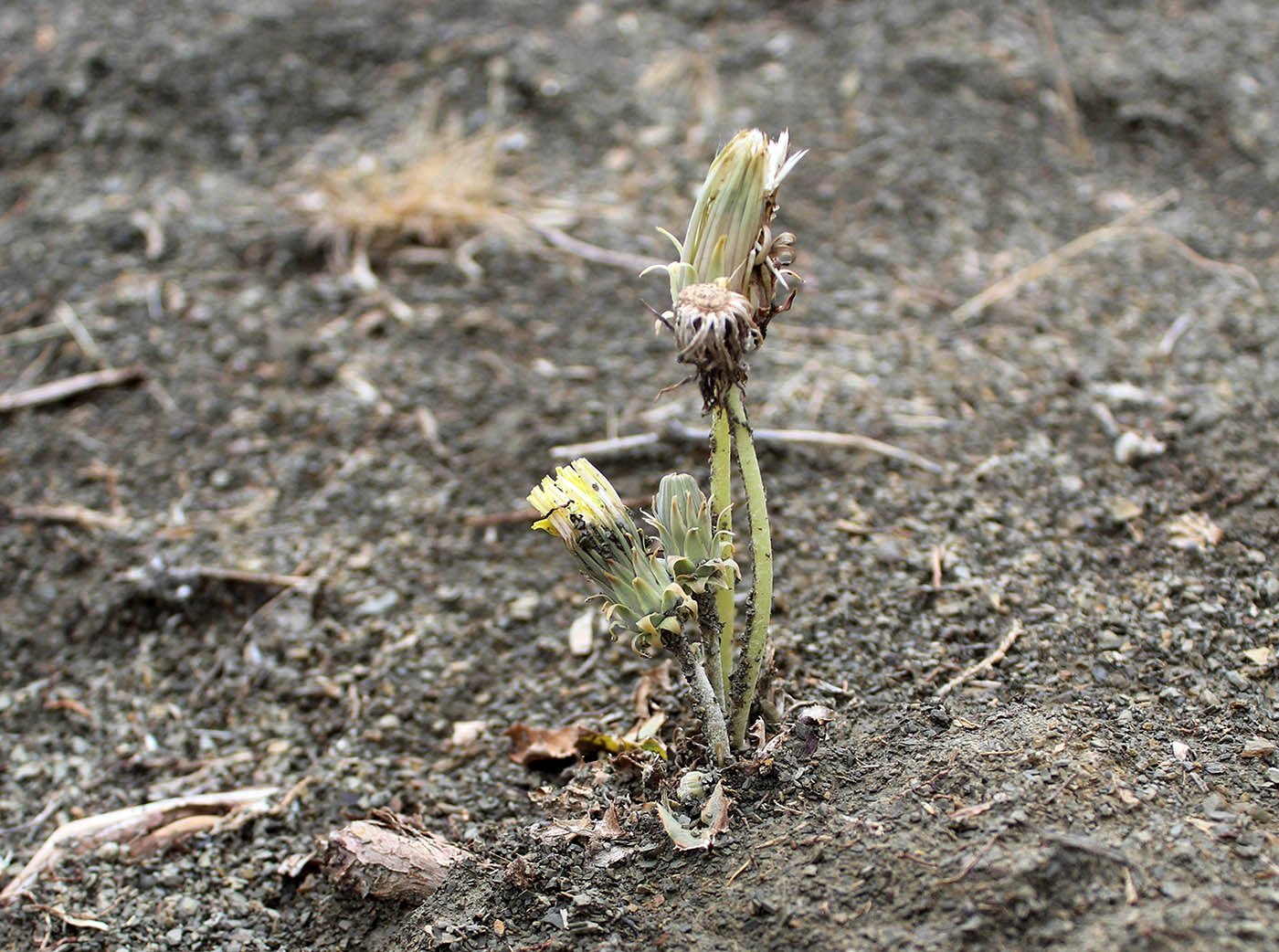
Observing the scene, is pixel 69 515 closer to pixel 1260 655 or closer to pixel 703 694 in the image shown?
pixel 703 694

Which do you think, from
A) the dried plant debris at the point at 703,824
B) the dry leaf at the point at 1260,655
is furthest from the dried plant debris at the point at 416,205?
the dry leaf at the point at 1260,655

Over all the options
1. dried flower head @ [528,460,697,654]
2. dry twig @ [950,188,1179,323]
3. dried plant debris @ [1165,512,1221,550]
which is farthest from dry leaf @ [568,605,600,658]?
dry twig @ [950,188,1179,323]

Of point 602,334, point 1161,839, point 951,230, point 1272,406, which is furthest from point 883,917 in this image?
point 951,230

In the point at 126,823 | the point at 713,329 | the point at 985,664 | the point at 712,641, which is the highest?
the point at 713,329

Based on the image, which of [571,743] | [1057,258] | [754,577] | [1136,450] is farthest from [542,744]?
[1057,258]

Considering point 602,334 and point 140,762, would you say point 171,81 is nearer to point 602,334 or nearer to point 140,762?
point 602,334

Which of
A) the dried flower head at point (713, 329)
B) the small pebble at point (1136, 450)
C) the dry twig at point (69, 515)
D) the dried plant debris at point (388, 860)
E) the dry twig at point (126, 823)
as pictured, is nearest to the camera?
the dried flower head at point (713, 329)

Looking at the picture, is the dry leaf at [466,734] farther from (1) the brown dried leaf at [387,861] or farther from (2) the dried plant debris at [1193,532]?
(2) the dried plant debris at [1193,532]
